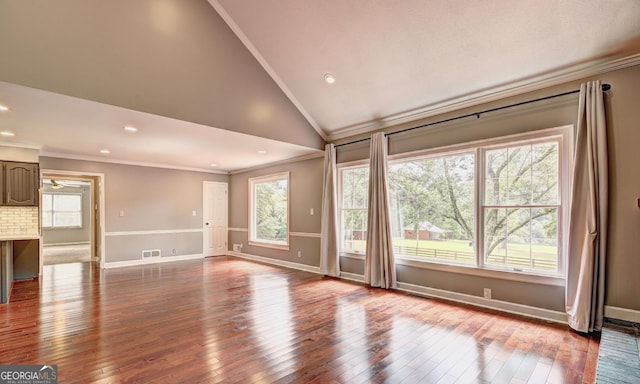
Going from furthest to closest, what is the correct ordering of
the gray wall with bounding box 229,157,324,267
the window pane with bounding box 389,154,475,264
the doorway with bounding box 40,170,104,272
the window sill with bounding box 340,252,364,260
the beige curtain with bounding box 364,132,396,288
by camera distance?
1. the doorway with bounding box 40,170,104,272
2. the gray wall with bounding box 229,157,324,267
3. the window sill with bounding box 340,252,364,260
4. the beige curtain with bounding box 364,132,396,288
5. the window pane with bounding box 389,154,475,264

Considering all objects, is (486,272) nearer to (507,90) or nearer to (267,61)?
(507,90)

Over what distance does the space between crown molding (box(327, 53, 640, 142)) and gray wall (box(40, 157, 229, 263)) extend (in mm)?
5135

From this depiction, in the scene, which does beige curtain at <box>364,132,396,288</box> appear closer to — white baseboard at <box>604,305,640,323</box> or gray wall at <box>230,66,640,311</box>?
gray wall at <box>230,66,640,311</box>

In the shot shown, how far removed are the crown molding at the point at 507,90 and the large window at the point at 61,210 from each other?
11.6 meters

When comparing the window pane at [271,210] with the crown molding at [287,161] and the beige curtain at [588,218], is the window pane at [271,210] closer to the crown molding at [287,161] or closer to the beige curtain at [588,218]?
the crown molding at [287,161]

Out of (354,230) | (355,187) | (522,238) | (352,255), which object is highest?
(355,187)

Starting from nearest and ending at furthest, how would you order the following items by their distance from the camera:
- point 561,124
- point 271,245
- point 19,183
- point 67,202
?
point 561,124, point 19,183, point 271,245, point 67,202

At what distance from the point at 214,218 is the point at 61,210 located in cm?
692

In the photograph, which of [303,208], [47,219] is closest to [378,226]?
[303,208]

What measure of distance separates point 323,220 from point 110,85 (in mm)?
3933

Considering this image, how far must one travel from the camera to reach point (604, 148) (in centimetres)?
305

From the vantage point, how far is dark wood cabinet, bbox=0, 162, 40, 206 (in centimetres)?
521

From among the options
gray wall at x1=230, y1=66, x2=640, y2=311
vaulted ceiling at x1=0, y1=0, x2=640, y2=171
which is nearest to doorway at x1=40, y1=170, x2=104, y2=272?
vaulted ceiling at x1=0, y1=0, x2=640, y2=171

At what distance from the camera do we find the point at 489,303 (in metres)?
3.90
